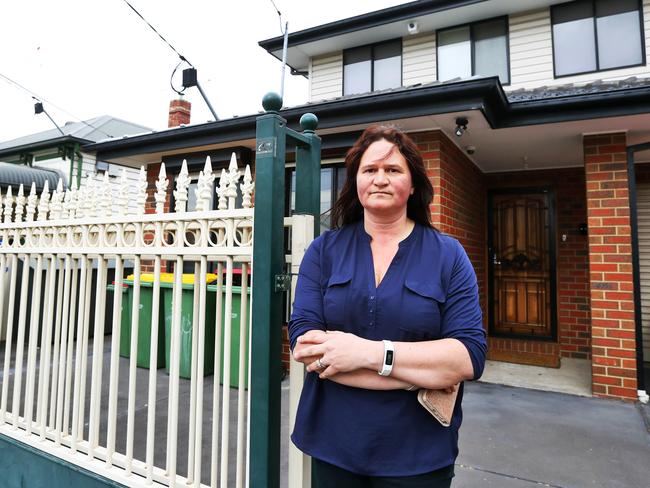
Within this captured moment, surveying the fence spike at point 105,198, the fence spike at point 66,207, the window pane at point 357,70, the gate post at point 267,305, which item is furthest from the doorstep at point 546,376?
the window pane at point 357,70

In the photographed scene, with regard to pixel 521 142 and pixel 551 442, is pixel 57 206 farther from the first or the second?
pixel 521 142

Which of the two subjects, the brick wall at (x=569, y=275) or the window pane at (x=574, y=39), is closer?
the brick wall at (x=569, y=275)

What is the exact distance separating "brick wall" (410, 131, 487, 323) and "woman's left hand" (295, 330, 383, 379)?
320 centimetres

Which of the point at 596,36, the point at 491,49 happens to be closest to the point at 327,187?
the point at 491,49

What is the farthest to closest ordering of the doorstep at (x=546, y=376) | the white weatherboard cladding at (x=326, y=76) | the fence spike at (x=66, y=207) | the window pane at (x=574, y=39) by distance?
the white weatherboard cladding at (x=326, y=76)
the window pane at (x=574, y=39)
the doorstep at (x=546, y=376)
the fence spike at (x=66, y=207)

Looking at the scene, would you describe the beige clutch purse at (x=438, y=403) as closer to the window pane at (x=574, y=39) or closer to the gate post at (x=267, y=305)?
the gate post at (x=267, y=305)

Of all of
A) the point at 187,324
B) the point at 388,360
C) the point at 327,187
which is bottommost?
the point at 187,324

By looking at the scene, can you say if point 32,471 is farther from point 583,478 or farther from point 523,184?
point 523,184

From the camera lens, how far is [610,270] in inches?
159

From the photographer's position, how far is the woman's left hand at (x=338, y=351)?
105 cm

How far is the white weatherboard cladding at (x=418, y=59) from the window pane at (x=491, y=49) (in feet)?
2.47

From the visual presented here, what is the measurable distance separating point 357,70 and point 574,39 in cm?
373

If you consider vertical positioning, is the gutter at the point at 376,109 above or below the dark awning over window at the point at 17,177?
below

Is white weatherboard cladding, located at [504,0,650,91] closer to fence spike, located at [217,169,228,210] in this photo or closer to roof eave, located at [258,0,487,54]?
roof eave, located at [258,0,487,54]
